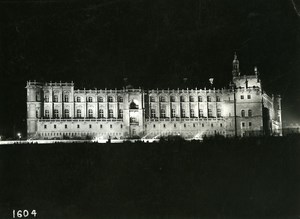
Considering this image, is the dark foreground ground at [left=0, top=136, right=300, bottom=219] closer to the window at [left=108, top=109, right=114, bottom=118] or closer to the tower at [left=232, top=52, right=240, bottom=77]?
the window at [left=108, top=109, right=114, bottom=118]

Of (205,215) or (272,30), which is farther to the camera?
(272,30)

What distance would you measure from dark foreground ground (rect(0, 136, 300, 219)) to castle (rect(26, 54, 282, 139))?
1958 cm

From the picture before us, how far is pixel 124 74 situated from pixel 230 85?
75.8 ft

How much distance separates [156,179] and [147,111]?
3040cm

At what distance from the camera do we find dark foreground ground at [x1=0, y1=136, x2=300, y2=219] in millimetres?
70750

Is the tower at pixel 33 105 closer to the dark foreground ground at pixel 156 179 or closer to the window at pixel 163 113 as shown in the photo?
the dark foreground ground at pixel 156 179

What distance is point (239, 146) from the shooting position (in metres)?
80.6

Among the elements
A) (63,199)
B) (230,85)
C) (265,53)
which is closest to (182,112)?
(230,85)

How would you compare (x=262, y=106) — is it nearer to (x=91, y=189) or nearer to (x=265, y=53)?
(x=265, y=53)

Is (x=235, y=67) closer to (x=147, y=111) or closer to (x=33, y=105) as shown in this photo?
(x=147, y=111)

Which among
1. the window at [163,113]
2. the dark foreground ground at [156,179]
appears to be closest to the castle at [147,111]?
the window at [163,113]

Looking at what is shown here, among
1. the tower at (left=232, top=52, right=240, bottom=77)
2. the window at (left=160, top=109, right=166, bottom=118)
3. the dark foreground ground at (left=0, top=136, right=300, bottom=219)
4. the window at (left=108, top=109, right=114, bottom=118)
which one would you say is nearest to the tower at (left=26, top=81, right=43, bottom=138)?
the window at (left=108, top=109, right=114, bottom=118)

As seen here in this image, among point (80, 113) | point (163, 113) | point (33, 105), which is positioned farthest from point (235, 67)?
point (33, 105)

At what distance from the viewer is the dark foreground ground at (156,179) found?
7075cm
